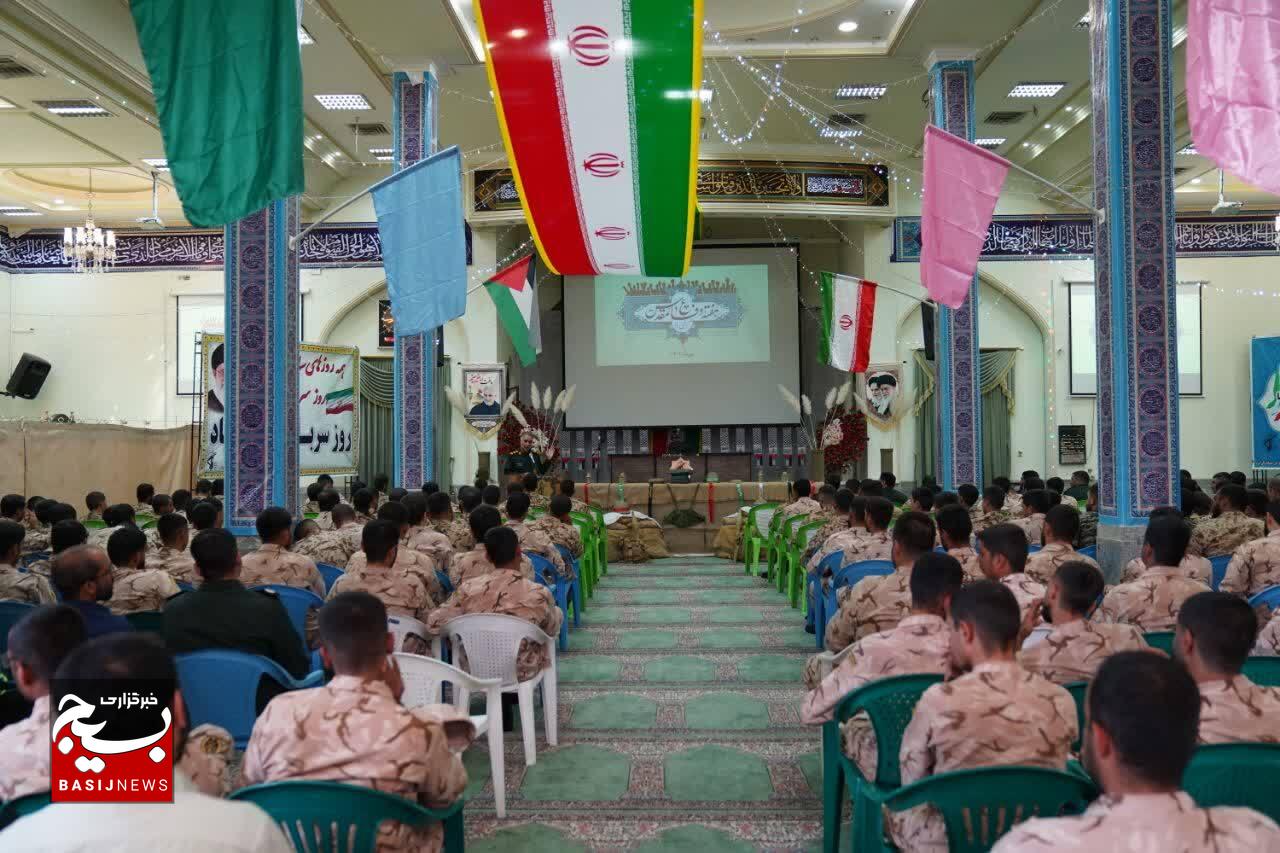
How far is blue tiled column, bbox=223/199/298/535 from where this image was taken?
6.54 m

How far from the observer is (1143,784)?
4.85ft

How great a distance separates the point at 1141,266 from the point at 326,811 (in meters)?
6.09

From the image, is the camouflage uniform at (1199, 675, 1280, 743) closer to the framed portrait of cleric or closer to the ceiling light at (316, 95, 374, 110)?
the ceiling light at (316, 95, 374, 110)

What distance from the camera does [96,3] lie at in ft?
26.7

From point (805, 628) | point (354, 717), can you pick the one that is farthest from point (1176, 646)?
point (805, 628)

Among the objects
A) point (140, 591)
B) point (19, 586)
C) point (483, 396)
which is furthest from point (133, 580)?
point (483, 396)

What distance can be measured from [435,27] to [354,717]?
28.1 feet

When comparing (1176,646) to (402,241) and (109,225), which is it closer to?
(402,241)

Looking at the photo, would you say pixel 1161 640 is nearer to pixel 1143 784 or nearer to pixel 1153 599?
pixel 1153 599

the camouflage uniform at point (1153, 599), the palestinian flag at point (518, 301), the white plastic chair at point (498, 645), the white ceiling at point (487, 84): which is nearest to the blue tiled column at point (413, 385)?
the white ceiling at point (487, 84)

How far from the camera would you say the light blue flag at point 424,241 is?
6.14m

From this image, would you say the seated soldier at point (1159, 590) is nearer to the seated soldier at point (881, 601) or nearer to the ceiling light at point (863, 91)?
the seated soldier at point (881, 601)

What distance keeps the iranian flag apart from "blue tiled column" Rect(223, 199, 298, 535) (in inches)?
249

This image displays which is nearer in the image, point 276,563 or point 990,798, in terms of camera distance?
point 990,798
